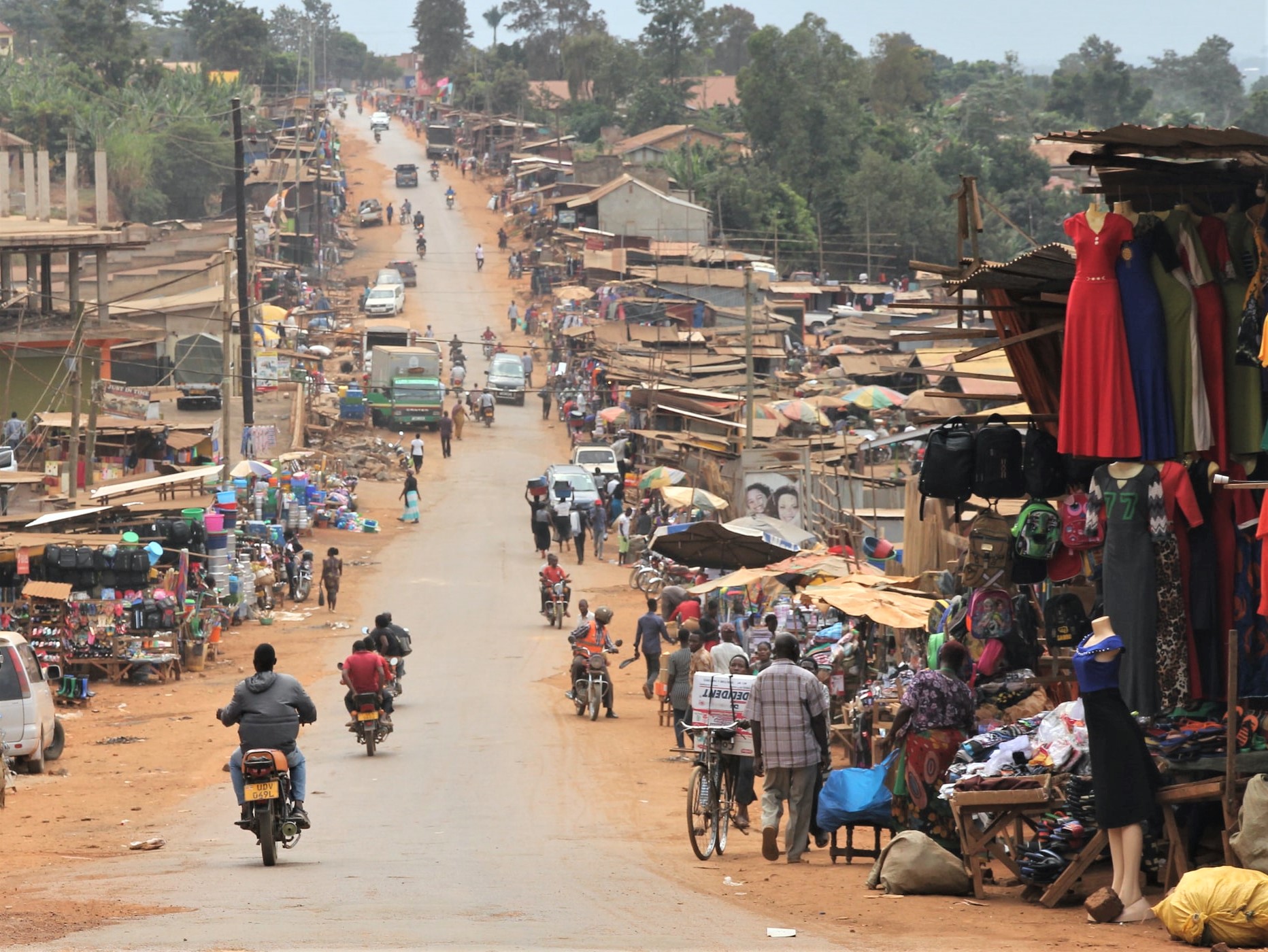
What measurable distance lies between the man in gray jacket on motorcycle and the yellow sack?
18.3 feet

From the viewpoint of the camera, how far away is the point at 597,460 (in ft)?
140

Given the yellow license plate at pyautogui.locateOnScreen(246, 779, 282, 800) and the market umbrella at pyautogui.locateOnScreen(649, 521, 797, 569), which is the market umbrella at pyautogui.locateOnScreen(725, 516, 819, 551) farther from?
the yellow license plate at pyautogui.locateOnScreen(246, 779, 282, 800)

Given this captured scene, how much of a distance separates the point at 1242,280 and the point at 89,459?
913 inches

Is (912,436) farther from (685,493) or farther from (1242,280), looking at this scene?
(1242,280)

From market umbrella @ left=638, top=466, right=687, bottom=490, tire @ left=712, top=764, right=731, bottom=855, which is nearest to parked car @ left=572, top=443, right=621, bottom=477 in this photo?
market umbrella @ left=638, top=466, right=687, bottom=490

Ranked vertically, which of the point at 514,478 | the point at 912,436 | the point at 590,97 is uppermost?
the point at 590,97

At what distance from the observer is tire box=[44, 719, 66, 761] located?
17172mm

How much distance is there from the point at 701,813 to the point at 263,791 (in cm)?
285

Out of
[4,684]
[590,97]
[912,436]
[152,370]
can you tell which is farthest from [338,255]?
[4,684]

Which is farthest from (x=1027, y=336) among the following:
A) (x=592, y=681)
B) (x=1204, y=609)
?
(x=592, y=681)

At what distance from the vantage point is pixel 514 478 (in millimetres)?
46188

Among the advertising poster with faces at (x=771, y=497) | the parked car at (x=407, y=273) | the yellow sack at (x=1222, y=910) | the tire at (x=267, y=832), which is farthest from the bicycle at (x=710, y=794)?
the parked car at (x=407, y=273)

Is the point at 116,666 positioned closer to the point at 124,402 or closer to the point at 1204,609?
the point at 124,402

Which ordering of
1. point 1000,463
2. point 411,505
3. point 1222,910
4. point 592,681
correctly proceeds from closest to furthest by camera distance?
point 1222,910, point 1000,463, point 592,681, point 411,505
